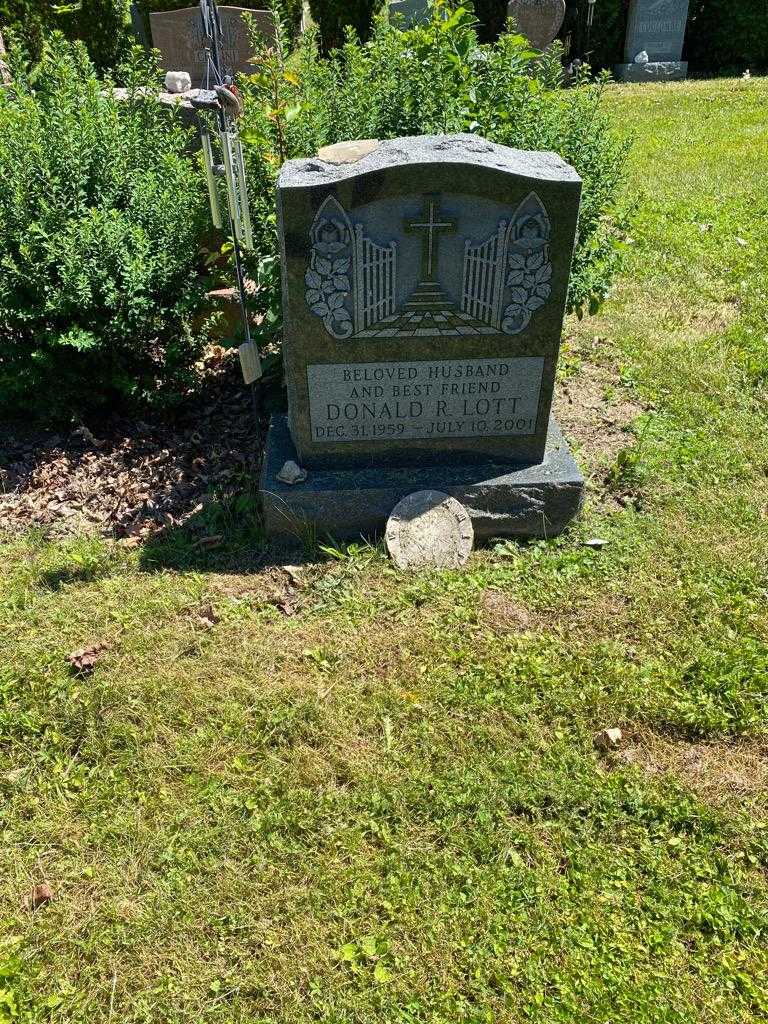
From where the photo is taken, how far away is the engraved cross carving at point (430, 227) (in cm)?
354

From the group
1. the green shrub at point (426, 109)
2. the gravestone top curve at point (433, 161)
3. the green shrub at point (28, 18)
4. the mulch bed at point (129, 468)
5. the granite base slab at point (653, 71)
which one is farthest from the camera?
the granite base slab at point (653, 71)

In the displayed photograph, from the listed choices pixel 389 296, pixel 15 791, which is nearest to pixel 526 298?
pixel 389 296

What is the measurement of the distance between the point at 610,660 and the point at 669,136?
30.6ft

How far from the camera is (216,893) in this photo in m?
2.63

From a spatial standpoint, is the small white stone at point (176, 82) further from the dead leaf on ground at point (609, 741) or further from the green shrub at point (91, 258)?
the dead leaf on ground at point (609, 741)

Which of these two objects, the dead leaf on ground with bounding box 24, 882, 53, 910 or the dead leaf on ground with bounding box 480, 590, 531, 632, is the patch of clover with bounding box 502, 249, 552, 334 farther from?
the dead leaf on ground with bounding box 24, 882, 53, 910

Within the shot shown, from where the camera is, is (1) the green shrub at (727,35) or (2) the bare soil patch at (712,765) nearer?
(2) the bare soil patch at (712,765)

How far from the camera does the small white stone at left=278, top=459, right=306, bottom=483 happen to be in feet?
13.0

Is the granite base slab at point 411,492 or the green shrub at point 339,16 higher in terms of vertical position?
the green shrub at point 339,16

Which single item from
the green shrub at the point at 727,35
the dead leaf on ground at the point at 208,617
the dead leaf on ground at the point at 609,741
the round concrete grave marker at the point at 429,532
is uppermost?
the green shrub at the point at 727,35

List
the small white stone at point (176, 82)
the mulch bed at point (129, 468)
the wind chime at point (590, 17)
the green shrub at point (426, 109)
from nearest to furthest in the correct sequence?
the mulch bed at point (129, 468), the green shrub at point (426, 109), the small white stone at point (176, 82), the wind chime at point (590, 17)

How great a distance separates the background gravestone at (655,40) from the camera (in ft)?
47.3

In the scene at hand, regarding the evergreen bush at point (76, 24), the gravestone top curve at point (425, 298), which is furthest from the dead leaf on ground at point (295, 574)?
the evergreen bush at point (76, 24)

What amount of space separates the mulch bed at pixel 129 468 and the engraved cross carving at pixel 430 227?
1383 millimetres
